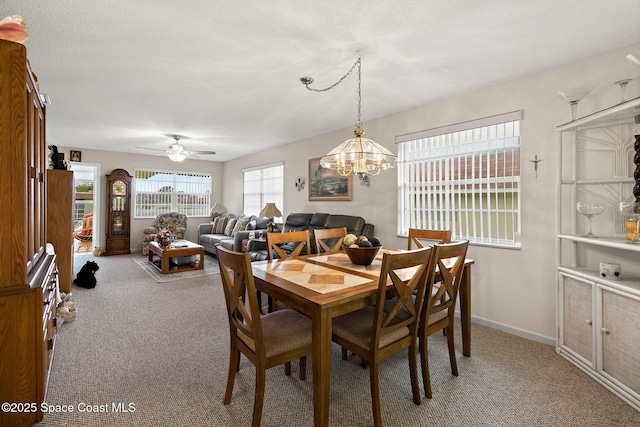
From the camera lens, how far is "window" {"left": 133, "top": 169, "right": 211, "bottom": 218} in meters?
7.26

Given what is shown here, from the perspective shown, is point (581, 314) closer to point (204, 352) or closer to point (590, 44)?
point (590, 44)

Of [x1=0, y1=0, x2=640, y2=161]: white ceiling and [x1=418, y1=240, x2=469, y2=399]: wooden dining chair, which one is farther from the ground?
[x1=0, y1=0, x2=640, y2=161]: white ceiling

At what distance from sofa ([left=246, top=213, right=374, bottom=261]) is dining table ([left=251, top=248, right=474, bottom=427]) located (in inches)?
61.8

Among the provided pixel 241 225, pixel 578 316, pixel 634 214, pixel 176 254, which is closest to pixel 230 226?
pixel 241 225

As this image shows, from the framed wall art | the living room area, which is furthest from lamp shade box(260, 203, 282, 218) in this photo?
the living room area

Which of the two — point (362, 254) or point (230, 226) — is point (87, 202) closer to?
point (230, 226)

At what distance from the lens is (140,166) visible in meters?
7.14

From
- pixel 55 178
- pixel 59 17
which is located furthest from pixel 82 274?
pixel 59 17

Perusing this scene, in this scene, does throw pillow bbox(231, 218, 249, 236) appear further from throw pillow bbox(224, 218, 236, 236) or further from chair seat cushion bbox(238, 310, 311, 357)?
chair seat cushion bbox(238, 310, 311, 357)

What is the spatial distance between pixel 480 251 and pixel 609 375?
4.35 ft

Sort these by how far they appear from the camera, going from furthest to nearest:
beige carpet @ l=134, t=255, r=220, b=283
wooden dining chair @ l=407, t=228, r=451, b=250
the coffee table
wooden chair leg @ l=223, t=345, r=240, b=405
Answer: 1. the coffee table
2. beige carpet @ l=134, t=255, r=220, b=283
3. wooden dining chair @ l=407, t=228, r=451, b=250
4. wooden chair leg @ l=223, t=345, r=240, b=405

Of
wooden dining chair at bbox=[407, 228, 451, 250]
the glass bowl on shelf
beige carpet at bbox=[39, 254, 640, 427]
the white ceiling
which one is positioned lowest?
beige carpet at bbox=[39, 254, 640, 427]

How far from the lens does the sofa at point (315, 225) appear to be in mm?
4066

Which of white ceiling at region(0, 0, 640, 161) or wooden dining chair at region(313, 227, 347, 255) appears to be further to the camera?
wooden dining chair at region(313, 227, 347, 255)
